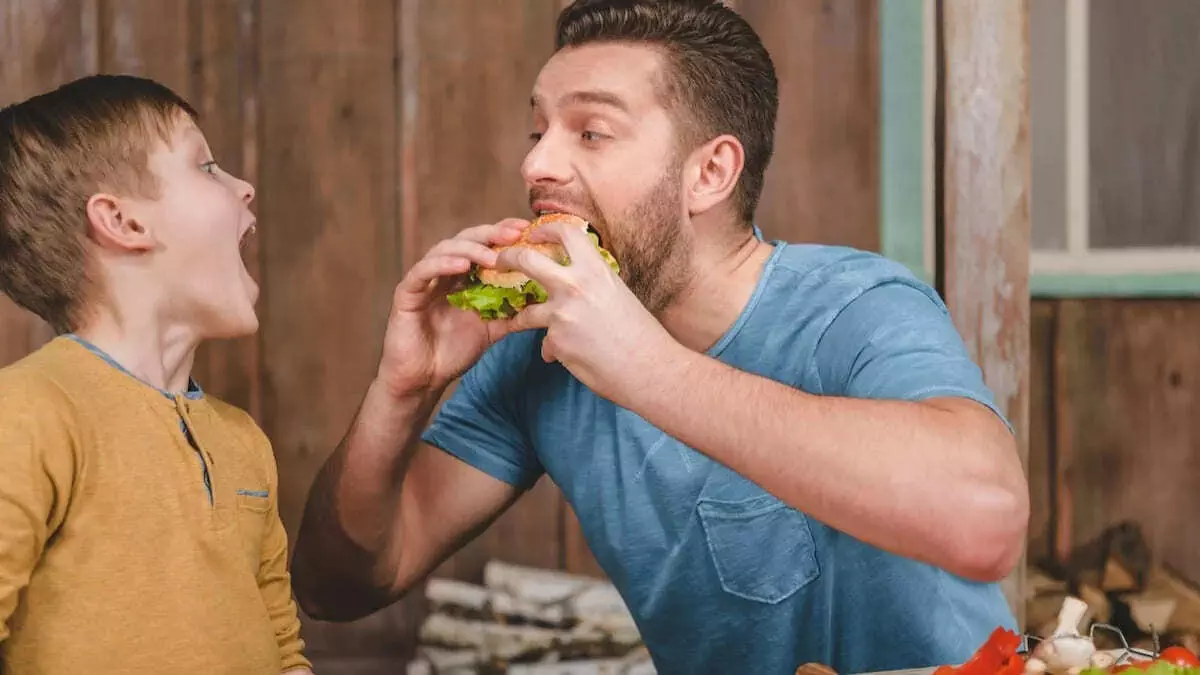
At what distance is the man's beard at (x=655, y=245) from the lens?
206 centimetres

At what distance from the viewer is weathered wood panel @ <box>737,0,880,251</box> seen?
2.85 m

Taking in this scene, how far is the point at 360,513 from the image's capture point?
6.98 feet

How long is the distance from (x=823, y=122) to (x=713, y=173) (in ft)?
2.73

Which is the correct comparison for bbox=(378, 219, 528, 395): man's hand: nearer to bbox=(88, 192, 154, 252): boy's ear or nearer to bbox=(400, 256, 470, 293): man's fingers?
bbox=(400, 256, 470, 293): man's fingers

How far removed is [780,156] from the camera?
2889 millimetres

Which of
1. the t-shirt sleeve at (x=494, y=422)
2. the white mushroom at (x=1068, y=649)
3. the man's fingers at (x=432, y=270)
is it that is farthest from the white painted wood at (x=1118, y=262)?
the white mushroom at (x=1068, y=649)

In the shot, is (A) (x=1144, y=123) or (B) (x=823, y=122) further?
(A) (x=1144, y=123)

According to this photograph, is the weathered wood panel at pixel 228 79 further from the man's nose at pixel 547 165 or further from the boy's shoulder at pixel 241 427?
the man's nose at pixel 547 165

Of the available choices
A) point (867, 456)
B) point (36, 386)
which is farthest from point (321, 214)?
point (867, 456)

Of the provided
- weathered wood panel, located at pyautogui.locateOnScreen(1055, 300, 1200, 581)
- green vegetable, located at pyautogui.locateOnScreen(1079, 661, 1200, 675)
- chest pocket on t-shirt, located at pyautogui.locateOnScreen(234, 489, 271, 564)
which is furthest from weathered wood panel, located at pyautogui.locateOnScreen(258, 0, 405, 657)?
green vegetable, located at pyautogui.locateOnScreen(1079, 661, 1200, 675)

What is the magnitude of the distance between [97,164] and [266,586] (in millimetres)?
684

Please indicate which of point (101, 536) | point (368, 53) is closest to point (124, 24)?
point (368, 53)

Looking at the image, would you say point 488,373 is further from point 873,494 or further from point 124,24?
point 124,24

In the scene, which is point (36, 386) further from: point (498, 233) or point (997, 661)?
point (997, 661)
